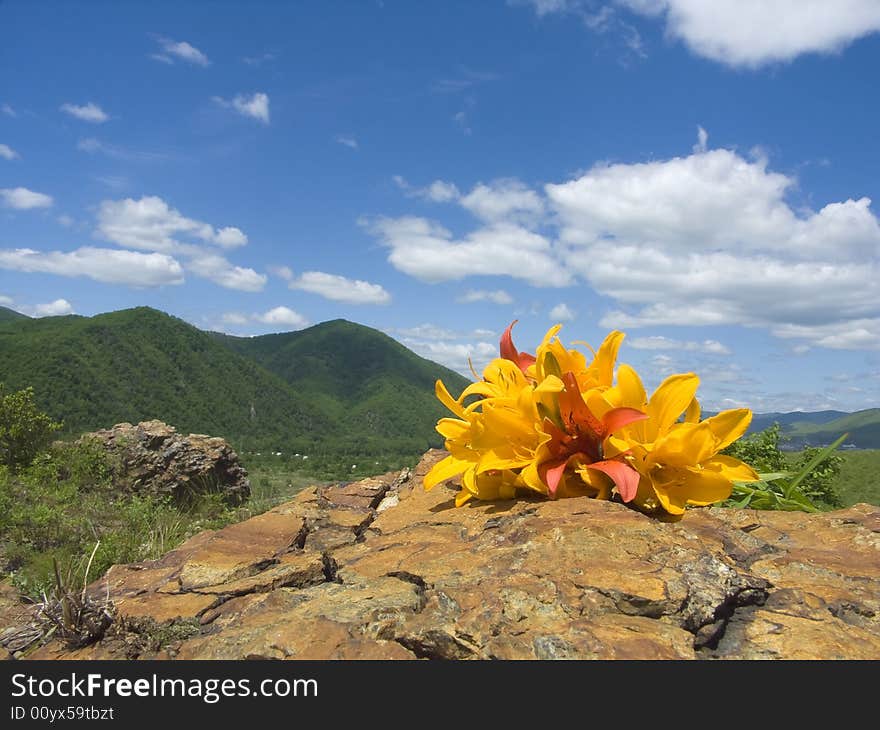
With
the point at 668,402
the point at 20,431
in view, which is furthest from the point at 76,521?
the point at 668,402

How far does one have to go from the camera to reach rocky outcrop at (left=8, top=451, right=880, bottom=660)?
5.83 ft

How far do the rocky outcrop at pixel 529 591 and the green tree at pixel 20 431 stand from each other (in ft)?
41.6

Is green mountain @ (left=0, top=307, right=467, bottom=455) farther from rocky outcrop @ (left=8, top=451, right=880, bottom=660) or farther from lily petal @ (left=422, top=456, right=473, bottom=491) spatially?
rocky outcrop @ (left=8, top=451, right=880, bottom=660)

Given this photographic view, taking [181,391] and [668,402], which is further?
[181,391]

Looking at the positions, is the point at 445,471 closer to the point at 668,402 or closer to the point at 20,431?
the point at 668,402

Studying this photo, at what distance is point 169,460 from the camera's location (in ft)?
43.9

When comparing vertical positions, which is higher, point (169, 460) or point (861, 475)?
point (169, 460)

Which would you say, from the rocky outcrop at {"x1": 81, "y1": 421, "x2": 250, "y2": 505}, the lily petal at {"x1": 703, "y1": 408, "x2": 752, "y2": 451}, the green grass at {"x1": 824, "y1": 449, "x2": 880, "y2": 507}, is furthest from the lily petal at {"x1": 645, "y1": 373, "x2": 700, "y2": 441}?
the green grass at {"x1": 824, "y1": 449, "x2": 880, "y2": 507}

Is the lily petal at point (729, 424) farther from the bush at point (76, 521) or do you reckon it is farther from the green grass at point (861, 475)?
the green grass at point (861, 475)

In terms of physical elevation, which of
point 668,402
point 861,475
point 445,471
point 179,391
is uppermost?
point 179,391

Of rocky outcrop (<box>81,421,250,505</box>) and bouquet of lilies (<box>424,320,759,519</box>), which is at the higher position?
bouquet of lilies (<box>424,320,759,519</box>)

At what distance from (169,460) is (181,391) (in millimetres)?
88064

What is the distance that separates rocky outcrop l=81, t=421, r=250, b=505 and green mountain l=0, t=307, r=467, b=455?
4785 centimetres

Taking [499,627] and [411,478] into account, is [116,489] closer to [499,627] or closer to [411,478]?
[411,478]
